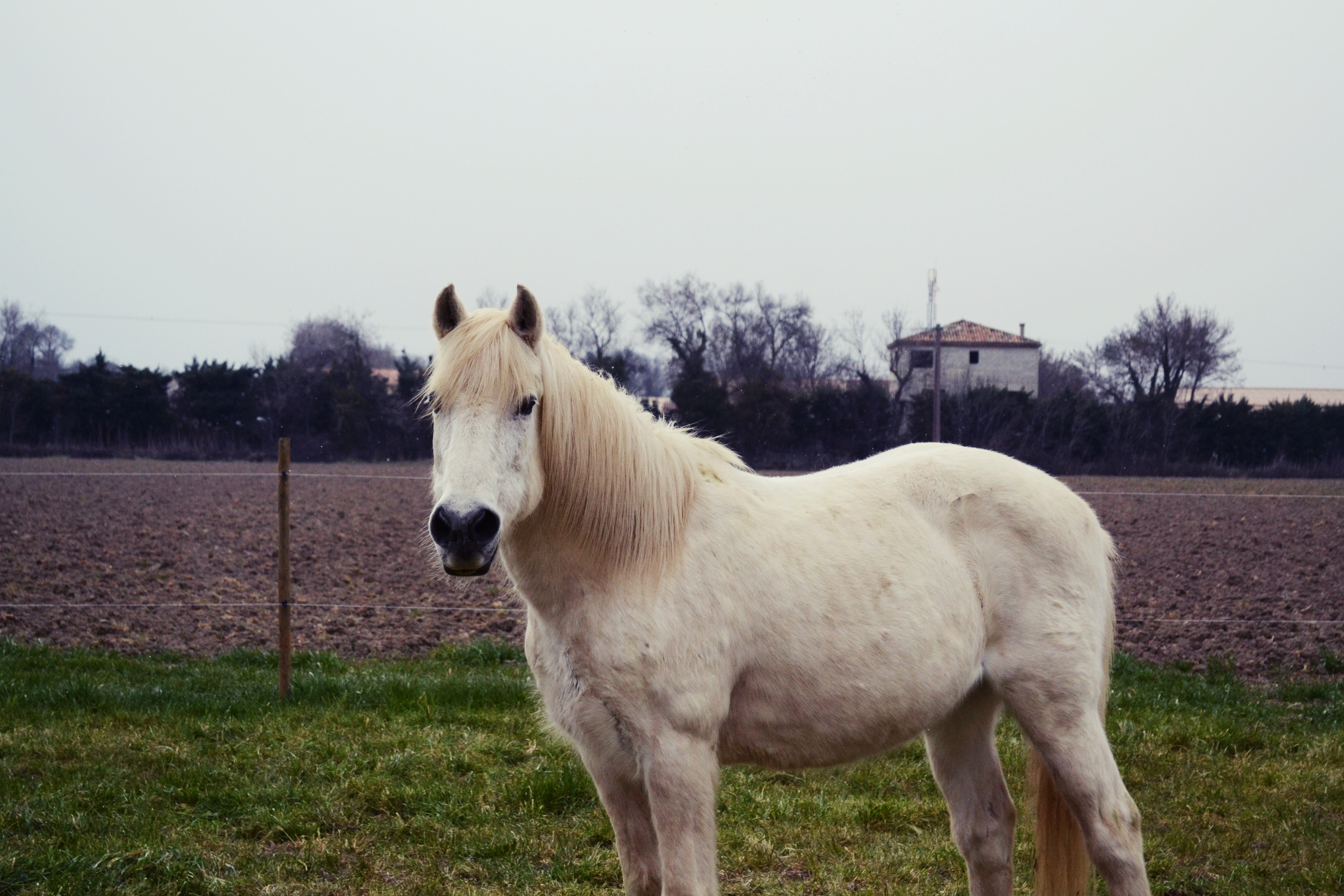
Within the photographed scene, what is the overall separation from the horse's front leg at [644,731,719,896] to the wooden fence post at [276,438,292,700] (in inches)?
160

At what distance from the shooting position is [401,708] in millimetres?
5320

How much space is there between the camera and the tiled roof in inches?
648

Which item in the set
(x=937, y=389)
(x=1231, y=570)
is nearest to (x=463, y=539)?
(x=1231, y=570)

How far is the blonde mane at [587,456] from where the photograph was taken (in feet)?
7.20

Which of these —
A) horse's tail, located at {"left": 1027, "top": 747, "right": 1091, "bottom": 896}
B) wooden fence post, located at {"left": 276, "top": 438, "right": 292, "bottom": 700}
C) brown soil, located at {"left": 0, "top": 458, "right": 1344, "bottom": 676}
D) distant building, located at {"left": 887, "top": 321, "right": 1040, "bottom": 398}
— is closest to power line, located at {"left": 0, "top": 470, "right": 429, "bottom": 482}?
brown soil, located at {"left": 0, "top": 458, "right": 1344, "bottom": 676}

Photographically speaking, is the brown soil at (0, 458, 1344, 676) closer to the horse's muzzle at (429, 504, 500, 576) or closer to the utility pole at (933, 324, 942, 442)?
the utility pole at (933, 324, 942, 442)

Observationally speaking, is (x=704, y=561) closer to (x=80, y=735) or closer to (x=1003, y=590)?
(x=1003, y=590)

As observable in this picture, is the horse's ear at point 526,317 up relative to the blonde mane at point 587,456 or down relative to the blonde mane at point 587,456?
up

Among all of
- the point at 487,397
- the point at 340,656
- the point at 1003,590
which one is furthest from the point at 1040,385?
the point at 487,397

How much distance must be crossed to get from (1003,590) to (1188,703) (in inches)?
148

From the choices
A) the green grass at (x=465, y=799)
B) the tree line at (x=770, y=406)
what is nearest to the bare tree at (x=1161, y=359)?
the tree line at (x=770, y=406)

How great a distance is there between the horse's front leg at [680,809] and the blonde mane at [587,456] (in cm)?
46

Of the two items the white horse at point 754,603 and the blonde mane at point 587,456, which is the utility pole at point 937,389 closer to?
the white horse at point 754,603

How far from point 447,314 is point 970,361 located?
48.8 feet
